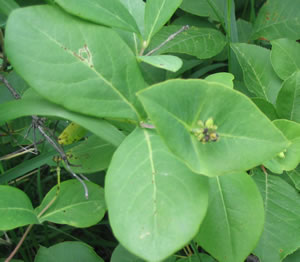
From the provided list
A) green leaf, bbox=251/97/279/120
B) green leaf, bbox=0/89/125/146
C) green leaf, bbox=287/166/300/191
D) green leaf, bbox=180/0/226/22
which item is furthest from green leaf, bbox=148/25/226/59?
green leaf, bbox=0/89/125/146

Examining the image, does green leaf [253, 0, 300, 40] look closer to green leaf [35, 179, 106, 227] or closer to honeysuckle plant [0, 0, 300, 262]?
honeysuckle plant [0, 0, 300, 262]

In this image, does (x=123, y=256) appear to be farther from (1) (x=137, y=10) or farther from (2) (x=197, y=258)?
(1) (x=137, y=10)

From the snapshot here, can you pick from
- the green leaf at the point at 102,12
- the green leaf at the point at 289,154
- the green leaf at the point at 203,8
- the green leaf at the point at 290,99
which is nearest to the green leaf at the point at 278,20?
the green leaf at the point at 203,8

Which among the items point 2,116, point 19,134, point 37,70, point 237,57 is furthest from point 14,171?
point 237,57

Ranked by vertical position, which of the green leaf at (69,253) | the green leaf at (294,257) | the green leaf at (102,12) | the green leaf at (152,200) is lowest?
the green leaf at (294,257)

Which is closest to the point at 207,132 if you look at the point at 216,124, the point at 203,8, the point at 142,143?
the point at 216,124

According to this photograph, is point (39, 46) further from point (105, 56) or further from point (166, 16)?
point (166, 16)

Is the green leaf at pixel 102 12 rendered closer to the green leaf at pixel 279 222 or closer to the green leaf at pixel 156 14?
the green leaf at pixel 156 14
